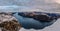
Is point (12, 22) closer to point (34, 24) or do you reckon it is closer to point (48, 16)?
point (34, 24)

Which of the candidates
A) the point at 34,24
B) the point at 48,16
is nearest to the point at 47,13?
the point at 48,16

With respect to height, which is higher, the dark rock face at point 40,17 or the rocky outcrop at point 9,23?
the dark rock face at point 40,17

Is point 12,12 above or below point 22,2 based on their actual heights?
below

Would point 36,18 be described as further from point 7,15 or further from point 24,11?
point 7,15

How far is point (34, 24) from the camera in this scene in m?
0.80

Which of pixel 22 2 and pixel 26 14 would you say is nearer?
pixel 26 14

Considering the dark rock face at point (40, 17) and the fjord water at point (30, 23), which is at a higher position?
the dark rock face at point (40, 17)

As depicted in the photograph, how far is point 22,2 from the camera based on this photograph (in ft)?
3.05

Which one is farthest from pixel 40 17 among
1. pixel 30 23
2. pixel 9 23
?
pixel 9 23

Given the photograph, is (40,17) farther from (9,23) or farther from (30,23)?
(9,23)

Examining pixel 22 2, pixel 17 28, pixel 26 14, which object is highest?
pixel 22 2

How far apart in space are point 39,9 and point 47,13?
7 cm

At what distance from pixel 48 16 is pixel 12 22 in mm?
271

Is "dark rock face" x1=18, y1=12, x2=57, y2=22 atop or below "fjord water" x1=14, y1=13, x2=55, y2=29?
atop
